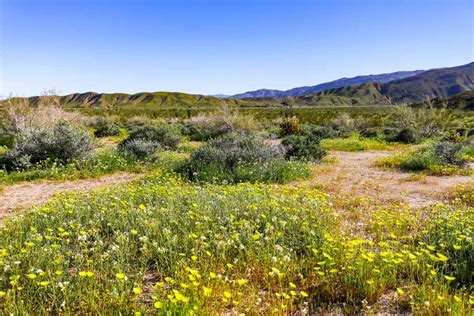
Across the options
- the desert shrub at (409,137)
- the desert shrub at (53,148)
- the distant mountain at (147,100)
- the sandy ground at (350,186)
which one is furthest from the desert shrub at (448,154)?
the distant mountain at (147,100)

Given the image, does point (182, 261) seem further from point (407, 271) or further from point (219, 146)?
point (219, 146)

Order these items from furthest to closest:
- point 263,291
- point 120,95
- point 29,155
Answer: point 120,95, point 29,155, point 263,291

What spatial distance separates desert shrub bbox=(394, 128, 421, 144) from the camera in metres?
16.4

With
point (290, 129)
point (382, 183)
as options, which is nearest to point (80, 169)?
point (382, 183)

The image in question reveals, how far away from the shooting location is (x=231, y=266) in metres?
2.83

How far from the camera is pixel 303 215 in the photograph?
13.7 ft

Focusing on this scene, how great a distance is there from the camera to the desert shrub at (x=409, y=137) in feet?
53.9

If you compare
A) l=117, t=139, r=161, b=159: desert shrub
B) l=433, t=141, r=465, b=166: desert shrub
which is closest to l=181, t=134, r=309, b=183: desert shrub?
l=117, t=139, r=161, b=159: desert shrub

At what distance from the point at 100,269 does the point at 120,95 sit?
553ft

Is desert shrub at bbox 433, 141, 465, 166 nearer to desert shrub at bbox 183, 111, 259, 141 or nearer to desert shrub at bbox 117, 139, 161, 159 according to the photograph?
desert shrub at bbox 117, 139, 161, 159

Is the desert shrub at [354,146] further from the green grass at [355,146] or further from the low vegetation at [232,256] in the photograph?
the low vegetation at [232,256]

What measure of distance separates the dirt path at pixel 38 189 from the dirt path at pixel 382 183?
17.5ft

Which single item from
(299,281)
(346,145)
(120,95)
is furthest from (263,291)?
(120,95)

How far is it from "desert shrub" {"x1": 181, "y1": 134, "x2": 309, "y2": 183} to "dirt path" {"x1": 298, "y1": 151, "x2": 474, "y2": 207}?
2.60 ft
